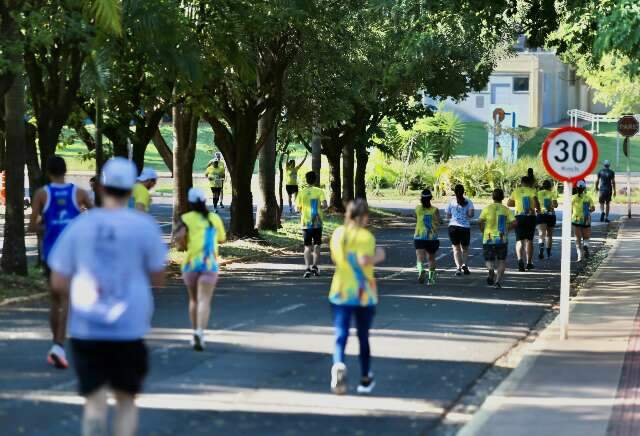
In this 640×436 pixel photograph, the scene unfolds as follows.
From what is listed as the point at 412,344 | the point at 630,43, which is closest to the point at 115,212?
the point at 412,344

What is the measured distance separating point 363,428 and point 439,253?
1878 centimetres

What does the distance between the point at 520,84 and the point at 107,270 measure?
260 ft

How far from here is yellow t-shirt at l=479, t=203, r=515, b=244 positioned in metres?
21.2

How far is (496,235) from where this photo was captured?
69.6 ft

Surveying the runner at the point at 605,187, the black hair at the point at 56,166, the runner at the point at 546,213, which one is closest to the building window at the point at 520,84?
the runner at the point at 605,187

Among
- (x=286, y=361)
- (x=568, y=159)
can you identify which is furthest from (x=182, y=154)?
(x=286, y=361)

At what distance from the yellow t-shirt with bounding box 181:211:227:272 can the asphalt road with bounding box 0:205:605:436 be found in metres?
0.85

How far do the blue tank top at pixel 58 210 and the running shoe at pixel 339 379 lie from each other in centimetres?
353

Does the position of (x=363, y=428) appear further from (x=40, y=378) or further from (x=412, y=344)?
(x=412, y=344)

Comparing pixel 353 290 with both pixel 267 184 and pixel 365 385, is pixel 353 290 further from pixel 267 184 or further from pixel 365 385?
pixel 267 184

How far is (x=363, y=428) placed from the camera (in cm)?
965

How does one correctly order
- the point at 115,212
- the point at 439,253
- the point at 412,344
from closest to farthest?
the point at 115,212
the point at 412,344
the point at 439,253

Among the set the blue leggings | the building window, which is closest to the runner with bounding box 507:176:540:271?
the blue leggings

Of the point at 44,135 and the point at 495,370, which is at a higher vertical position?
the point at 44,135
